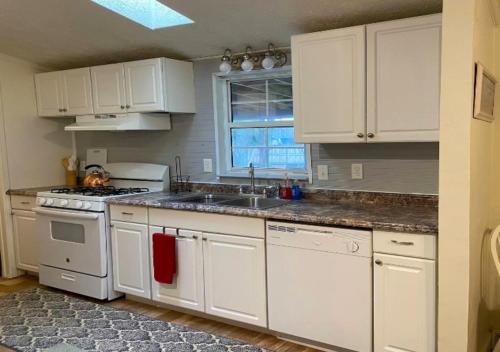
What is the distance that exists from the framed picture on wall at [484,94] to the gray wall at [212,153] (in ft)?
1.46

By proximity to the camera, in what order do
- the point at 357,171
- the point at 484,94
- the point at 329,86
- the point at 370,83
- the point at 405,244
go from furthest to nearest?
the point at 357,171 → the point at 329,86 → the point at 370,83 → the point at 405,244 → the point at 484,94

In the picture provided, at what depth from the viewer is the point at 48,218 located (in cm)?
401

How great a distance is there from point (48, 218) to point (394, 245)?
2.96 metres

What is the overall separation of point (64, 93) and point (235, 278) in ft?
8.30

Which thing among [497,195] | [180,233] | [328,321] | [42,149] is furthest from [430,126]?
[42,149]

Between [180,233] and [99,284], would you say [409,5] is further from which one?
[99,284]

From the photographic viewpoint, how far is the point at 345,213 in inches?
108

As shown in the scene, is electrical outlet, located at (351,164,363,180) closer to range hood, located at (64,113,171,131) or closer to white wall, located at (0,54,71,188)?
range hood, located at (64,113,171,131)

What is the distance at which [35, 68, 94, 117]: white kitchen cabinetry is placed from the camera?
13.8 ft

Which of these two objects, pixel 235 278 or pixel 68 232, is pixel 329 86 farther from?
pixel 68 232

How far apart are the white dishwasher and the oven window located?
177cm

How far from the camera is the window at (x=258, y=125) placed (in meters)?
3.64

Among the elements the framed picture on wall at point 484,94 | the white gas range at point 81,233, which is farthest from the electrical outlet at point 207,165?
the framed picture on wall at point 484,94

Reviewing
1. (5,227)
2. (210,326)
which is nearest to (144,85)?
(210,326)
